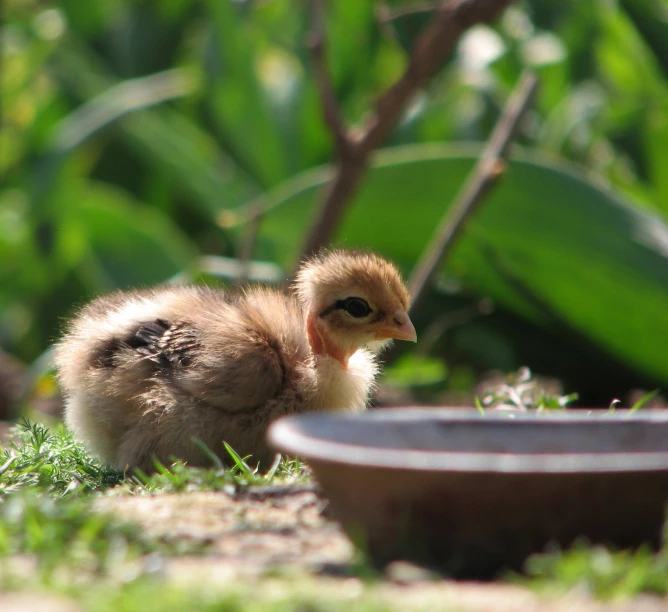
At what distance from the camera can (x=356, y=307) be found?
3.56m

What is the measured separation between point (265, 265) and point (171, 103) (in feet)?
13.0

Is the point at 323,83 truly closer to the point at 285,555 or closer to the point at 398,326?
the point at 398,326

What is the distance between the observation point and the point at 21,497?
2.43 metres

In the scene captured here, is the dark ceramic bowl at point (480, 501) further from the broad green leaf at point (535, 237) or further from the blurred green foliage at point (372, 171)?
the blurred green foliage at point (372, 171)

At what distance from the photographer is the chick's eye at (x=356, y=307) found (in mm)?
3543

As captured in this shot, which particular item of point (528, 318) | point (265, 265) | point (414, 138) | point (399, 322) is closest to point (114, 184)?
point (414, 138)

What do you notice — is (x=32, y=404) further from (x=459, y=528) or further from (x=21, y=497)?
(x=459, y=528)

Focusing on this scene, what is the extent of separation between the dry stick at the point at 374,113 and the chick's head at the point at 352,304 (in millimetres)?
1878

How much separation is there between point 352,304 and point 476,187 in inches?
69.3

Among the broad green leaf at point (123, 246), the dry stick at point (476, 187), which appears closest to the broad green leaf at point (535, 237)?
the dry stick at point (476, 187)

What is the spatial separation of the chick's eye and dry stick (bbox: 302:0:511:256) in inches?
75.3

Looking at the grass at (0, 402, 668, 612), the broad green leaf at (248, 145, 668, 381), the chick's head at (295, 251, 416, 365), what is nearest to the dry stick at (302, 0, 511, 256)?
the broad green leaf at (248, 145, 668, 381)

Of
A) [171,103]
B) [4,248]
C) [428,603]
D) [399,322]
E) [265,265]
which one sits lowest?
[428,603]

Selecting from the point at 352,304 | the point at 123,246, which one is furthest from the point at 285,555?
the point at 123,246
